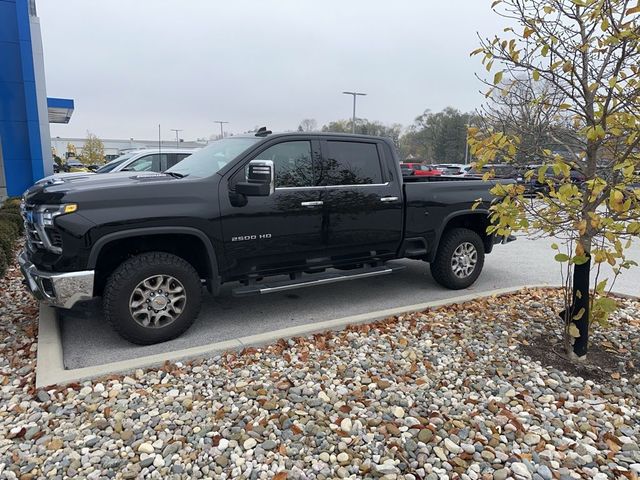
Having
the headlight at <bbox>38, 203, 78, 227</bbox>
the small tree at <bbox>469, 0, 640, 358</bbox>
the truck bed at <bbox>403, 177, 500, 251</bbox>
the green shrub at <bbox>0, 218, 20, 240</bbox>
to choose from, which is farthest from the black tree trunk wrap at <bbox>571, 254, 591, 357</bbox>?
the green shrub at <bbox>0, 218, 20, 240</bbox>

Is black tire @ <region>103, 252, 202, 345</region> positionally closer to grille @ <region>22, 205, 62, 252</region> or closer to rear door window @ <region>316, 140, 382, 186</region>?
grille @ <region>22, 205, 62, 252</region>

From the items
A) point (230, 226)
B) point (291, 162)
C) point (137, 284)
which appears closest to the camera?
point (137, 284)

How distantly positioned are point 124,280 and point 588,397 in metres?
3.64

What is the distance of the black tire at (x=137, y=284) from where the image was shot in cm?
394

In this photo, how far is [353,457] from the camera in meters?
2.72

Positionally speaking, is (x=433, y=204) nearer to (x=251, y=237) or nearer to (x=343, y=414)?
(x=251, y=237)

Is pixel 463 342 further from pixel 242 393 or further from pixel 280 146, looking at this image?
pixel 280 146

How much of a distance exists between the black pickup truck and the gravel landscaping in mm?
739

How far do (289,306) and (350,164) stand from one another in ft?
5.74

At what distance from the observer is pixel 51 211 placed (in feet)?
12.5

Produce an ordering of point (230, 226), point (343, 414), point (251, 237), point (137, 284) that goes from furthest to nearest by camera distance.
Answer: point (251, 237), point (230, 226), point (137, 284), point (343, 414)

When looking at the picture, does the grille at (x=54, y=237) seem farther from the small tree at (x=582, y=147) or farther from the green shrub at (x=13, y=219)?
the green shrub at (x=13, y=219)

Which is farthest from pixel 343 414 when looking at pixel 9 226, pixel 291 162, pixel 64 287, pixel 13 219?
pixel 13 219

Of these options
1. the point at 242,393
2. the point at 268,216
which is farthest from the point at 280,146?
the point at 242,393
